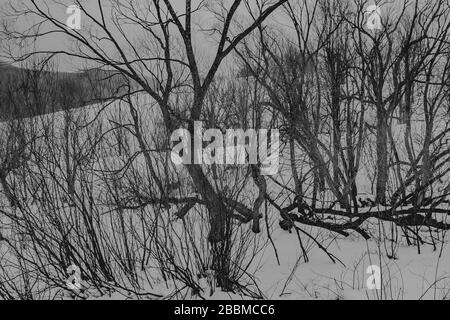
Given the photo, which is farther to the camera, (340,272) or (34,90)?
(34,90)

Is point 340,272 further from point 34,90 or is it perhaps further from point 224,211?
point 34,90

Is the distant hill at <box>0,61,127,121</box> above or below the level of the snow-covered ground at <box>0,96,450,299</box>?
above

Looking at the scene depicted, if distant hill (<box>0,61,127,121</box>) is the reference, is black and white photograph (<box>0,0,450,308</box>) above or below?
below

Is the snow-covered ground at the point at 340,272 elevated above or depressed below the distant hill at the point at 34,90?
below

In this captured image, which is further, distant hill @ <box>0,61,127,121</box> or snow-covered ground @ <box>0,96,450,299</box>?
distant hill @ <box>0,61,127,121</box>

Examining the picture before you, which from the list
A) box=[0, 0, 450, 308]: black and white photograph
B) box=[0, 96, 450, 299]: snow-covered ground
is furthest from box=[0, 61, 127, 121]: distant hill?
box=[0, 96, 450, 299]: snow-covered ground

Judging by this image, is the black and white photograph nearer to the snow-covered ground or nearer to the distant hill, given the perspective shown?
the snow-covered ground

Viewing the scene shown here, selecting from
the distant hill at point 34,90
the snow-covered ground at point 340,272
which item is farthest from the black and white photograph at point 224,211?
the distant hill at point 34,90

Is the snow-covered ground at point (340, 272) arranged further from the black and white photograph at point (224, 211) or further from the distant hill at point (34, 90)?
the distant hill at point (34, 90)

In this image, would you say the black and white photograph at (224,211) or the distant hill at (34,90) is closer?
the black and white photograph at (224,211)

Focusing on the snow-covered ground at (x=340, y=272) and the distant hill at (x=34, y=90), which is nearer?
the snow-covered ground at (x=340, y=272)

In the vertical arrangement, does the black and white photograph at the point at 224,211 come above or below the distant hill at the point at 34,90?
below

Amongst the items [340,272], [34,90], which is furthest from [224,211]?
[34,90]
